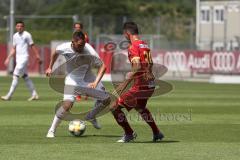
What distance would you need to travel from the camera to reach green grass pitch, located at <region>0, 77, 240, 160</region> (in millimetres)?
13086

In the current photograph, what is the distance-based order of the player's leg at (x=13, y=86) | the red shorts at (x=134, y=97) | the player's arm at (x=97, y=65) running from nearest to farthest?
the red shorts at (x=134, y=97) → the player's arm at (x=97, y=65) → the player's leg at (x=13, y=86)

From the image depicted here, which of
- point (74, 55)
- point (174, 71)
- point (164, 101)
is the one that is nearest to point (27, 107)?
point (164, 101)

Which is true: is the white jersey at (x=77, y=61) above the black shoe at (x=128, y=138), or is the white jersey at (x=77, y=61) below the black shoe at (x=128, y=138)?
above

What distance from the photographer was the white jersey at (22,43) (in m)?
25.2

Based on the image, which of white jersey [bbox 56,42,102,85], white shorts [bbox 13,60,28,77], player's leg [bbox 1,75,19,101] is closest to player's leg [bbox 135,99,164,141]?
white jersey [bbox 56,42,102,85]

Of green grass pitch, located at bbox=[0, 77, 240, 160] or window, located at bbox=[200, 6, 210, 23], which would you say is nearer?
green grass pitch, located at bbox=[0, 77, 240, 160]

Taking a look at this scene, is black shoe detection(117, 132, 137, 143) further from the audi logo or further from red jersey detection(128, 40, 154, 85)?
the audi logo

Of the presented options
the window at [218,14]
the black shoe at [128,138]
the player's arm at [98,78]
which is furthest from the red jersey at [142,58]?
the window at [218,14]

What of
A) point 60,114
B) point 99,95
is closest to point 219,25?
point 99,95

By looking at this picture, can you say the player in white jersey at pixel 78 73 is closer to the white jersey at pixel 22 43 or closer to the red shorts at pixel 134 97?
the red shorts at pixel 134 97

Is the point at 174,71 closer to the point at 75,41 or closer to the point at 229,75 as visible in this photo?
the point at 229,75

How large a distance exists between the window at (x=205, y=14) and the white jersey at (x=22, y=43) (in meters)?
49.0

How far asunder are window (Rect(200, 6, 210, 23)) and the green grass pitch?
159ft

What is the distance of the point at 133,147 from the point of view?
14062mm
